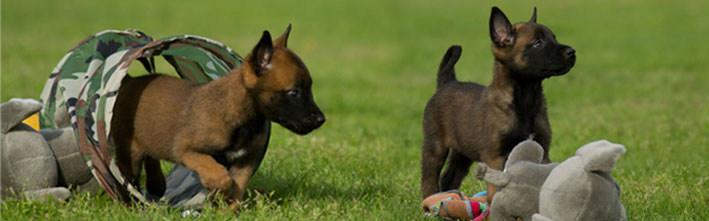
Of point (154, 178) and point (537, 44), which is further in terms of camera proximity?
point (154, 178)

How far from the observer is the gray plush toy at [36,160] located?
560cm

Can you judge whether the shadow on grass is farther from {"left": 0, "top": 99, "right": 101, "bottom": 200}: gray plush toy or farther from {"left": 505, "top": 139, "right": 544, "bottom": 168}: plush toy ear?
{"left": 505, "top": 139, "right": 544, "bottom": 168}: plush toy ear

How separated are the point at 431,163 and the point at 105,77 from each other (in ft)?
7.54

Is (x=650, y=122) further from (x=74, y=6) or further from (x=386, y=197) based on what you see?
(x=74, y=6)

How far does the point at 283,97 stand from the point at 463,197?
4.21ft

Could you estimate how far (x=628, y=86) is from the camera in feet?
42.0

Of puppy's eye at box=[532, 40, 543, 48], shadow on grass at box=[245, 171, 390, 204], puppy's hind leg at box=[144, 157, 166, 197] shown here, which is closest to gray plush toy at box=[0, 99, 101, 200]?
puppy's hind leg at box=[144, 157, 166, 197]

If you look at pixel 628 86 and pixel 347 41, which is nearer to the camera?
pixel 628 86

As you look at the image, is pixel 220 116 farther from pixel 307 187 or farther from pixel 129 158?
pixel 307 187

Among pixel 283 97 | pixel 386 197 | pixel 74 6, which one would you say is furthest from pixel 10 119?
pixel 74 6

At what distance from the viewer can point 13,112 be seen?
Result: 5742 mm

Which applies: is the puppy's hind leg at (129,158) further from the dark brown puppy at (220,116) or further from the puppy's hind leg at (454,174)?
the puppy's hind leg at (454,174)

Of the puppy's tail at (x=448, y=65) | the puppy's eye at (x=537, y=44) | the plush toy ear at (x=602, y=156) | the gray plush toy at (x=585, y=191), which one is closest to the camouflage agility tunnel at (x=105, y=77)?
the puppy's tail at (x=448, y=65)

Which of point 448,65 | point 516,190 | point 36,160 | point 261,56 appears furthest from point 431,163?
point 36,160
